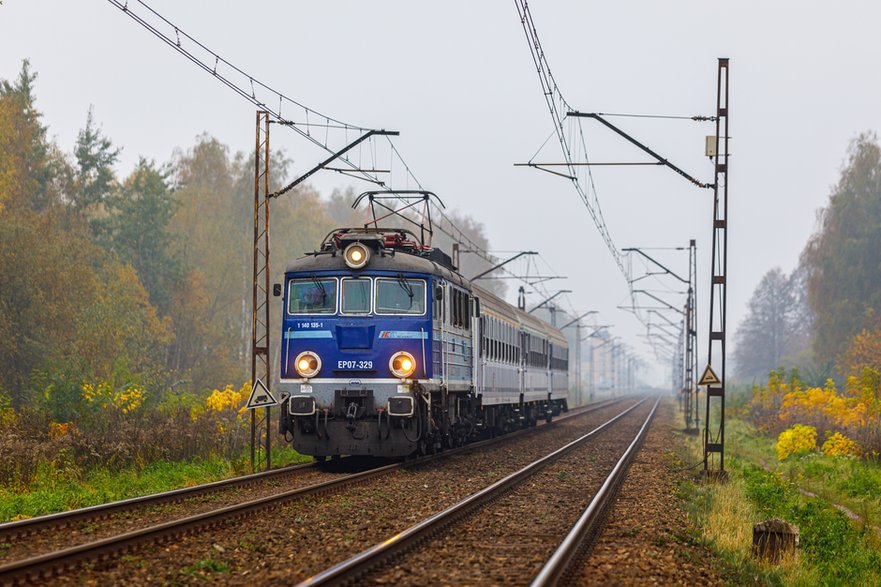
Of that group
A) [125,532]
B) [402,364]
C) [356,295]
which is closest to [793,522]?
[402,364]

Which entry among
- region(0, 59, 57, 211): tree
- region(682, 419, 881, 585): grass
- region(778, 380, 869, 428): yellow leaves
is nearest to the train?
region(682, 419, 881, 585): grass

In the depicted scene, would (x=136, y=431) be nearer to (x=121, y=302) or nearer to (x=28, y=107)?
(x=121, y=302)

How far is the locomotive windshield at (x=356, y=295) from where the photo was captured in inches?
719

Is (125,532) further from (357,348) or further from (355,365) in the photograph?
(357,348)

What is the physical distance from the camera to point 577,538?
1040 centimetres

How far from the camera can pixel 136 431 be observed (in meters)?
18.9

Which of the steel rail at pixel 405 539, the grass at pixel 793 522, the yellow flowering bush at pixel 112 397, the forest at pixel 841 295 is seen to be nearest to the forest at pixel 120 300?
the yellow flowering bush at pixel 112 397

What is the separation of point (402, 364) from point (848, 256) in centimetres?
5047

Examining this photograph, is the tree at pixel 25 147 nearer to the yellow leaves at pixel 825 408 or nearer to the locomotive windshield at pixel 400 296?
the locomotive windshield at pixel 400 296

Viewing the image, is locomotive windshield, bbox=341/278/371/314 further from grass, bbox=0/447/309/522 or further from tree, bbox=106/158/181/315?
tree, bbox=106/158/181/315

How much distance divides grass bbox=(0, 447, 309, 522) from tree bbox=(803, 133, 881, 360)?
4850 cm

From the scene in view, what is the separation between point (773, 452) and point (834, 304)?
33515 mm

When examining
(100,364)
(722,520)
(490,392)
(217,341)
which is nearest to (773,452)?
(490,392)

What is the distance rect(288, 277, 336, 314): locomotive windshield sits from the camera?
18.4 m
